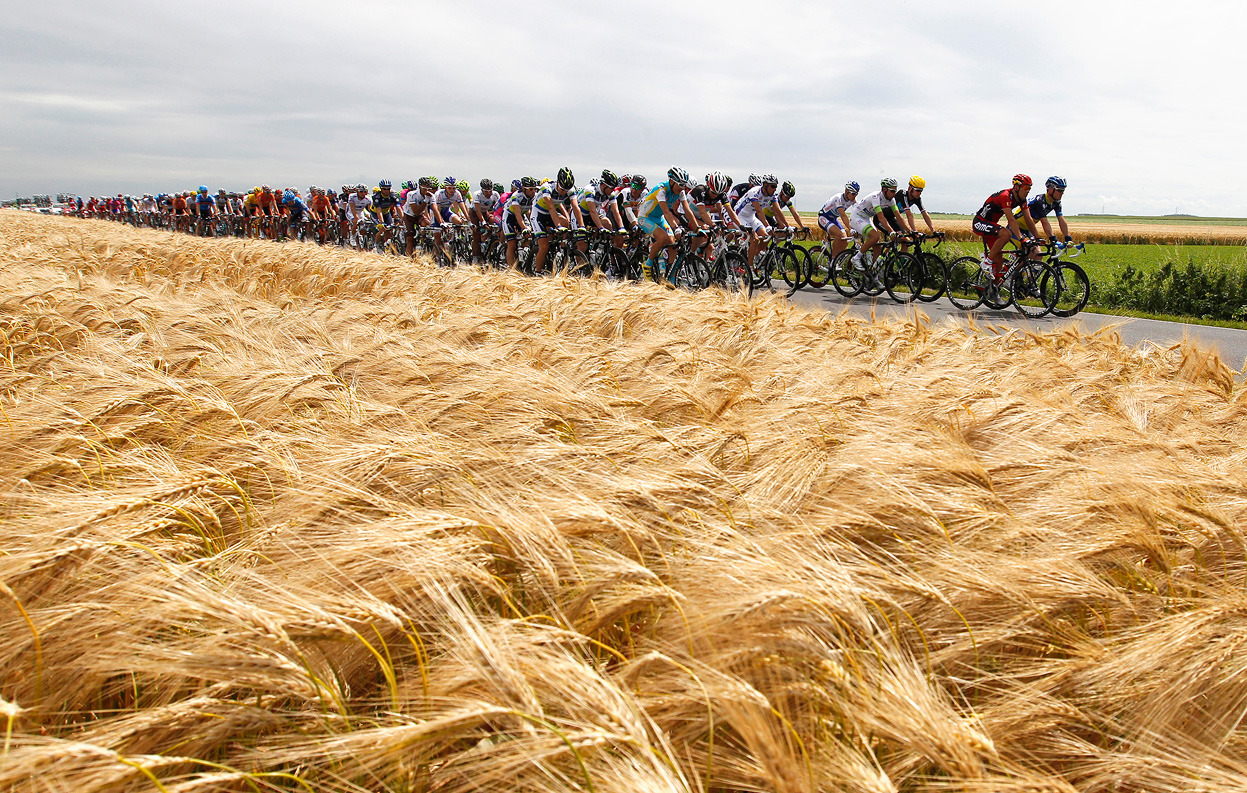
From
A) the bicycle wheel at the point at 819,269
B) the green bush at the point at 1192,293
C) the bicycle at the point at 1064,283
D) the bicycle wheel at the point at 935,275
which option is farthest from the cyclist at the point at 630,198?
the green bush at the point at 1192,293

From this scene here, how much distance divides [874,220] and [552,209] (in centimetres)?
620

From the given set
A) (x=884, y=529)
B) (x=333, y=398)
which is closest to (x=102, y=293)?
(x=333, y=398)

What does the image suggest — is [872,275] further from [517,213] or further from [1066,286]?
[517,213]

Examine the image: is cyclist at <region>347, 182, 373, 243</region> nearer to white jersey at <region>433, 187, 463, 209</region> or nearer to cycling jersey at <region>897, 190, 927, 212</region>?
white jersey at <region>433, 187, 463, 209</region>

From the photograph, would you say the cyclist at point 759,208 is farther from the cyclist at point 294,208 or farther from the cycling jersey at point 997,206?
the cyclist at point 294,208

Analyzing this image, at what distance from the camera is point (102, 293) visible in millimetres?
5512

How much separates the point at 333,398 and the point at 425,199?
18802mm

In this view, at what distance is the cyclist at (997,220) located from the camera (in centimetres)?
1231

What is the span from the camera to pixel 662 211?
1374 cm

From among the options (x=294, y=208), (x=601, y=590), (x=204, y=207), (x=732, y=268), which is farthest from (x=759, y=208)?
(x=204, y=207)

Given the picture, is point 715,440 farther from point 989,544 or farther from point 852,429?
point 989,544

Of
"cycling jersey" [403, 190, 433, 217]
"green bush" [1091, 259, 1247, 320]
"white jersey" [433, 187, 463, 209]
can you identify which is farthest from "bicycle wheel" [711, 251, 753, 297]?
"cycling jersey" [403, 190, 433, 217]

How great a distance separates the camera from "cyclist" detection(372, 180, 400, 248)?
2347cm

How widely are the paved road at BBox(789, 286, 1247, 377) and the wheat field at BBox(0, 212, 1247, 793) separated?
580cm
